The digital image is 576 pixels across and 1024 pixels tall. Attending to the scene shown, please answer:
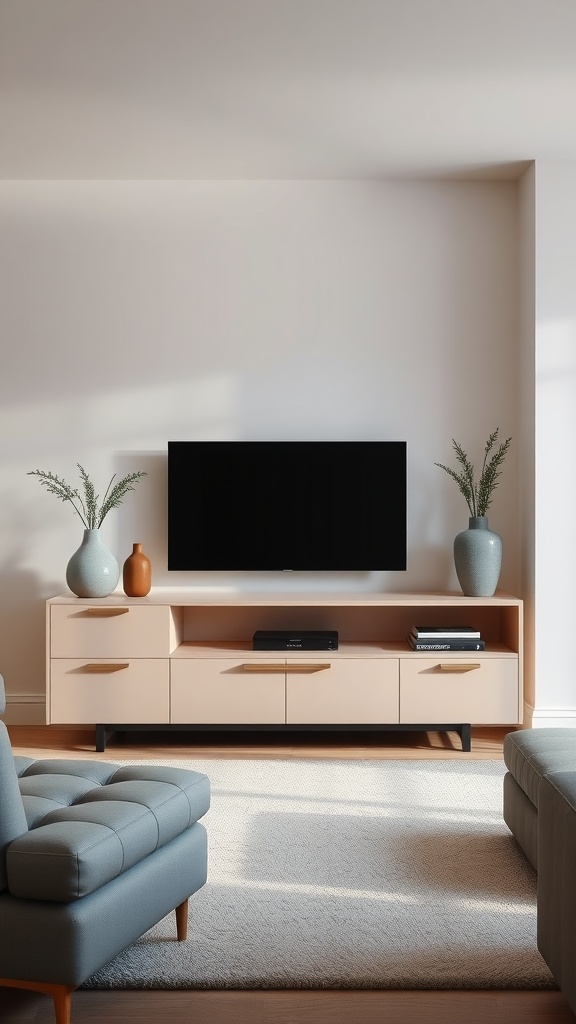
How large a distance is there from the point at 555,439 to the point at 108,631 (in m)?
2.36

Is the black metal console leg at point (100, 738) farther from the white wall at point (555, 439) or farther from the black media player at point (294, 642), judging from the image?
the white wall at point (555, 439)

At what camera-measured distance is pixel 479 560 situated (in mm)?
4523

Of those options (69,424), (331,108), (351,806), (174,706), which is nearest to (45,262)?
(69,424)

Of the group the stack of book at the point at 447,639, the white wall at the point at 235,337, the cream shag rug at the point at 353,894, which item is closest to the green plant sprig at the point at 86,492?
the white wall at the point at 235,337

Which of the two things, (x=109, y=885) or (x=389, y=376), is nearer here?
(x=109, y=885)

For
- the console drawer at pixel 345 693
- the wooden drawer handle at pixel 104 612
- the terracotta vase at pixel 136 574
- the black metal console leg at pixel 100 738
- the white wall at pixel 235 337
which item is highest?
the white wall at pixel 235 337

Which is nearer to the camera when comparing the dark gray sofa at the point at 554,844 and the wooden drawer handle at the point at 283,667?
the dark gray sofa at the point at 554,844

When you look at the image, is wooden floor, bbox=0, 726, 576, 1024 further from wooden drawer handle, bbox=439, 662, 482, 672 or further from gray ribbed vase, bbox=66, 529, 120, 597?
gray ribbed vase, bbox=66, 529, 120, 597

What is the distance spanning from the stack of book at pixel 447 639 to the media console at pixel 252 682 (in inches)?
1.7

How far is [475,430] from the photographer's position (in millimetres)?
4902

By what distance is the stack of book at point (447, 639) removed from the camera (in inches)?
175

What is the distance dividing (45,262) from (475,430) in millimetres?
2434

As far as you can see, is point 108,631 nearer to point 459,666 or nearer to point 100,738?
point 100,738

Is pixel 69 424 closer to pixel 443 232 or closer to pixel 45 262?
pixel 45 262
